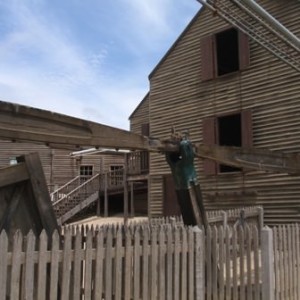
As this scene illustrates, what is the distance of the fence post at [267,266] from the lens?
655 cm

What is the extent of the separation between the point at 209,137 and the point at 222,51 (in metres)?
5.92

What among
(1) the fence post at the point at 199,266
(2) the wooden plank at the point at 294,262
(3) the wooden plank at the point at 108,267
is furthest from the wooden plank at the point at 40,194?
(2) the wooden plank at the point at 294,262

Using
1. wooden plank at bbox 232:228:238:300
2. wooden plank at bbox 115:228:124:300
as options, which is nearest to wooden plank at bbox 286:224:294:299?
wooden plank at bbox 232:228:238:300

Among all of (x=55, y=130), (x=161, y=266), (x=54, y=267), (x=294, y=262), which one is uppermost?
(x=55, y=130)

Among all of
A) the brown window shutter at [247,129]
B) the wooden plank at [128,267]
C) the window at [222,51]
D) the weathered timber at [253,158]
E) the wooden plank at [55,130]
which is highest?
the window at [222,51]

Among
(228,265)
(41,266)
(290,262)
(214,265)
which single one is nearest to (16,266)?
(41,266)

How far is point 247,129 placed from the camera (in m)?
17.1

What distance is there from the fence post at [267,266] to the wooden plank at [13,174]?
3.58 meters

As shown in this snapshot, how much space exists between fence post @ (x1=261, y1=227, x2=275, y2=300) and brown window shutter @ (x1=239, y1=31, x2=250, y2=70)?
12.0 metres

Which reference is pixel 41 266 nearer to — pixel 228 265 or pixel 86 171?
pixel 228 265

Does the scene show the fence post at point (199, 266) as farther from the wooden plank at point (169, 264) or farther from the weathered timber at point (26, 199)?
the weathered timber at point (26, 199)

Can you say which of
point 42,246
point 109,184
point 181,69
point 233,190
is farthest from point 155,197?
point 42,246

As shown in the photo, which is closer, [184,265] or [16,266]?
[16,266]

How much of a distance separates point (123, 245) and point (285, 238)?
366 cm
